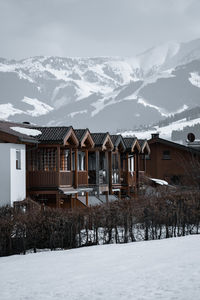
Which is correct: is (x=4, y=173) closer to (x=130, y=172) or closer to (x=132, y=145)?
(x=132, y=145)

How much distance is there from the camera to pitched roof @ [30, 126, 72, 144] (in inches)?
1308

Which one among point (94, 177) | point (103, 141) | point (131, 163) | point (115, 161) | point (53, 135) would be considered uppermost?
point (103, 141)

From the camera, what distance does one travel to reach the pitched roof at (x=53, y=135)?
109ft

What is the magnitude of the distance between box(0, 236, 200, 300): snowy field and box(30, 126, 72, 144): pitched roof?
36.6 feet

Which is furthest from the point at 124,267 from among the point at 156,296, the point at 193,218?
the point at 193,218

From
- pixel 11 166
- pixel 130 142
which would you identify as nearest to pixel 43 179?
pixel 11 166

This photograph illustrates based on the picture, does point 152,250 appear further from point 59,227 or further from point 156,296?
point 156,296

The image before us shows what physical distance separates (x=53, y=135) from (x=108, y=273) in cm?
1804

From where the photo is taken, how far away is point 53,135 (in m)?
33.8

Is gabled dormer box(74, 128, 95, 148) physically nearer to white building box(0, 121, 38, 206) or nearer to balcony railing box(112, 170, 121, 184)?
white building box(0, 121, 38, 206)

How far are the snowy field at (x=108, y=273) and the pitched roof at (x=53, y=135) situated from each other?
439 inches

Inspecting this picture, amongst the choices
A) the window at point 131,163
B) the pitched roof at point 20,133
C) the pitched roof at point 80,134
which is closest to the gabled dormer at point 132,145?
the window at point 131,163

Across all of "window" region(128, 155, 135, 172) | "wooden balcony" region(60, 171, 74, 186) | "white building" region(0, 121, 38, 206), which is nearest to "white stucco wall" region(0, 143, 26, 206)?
"white building" region(0, 121, 38, 206)

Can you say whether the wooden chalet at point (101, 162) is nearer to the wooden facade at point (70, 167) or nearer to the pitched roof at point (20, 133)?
the wooden facade at point (70, 167)
